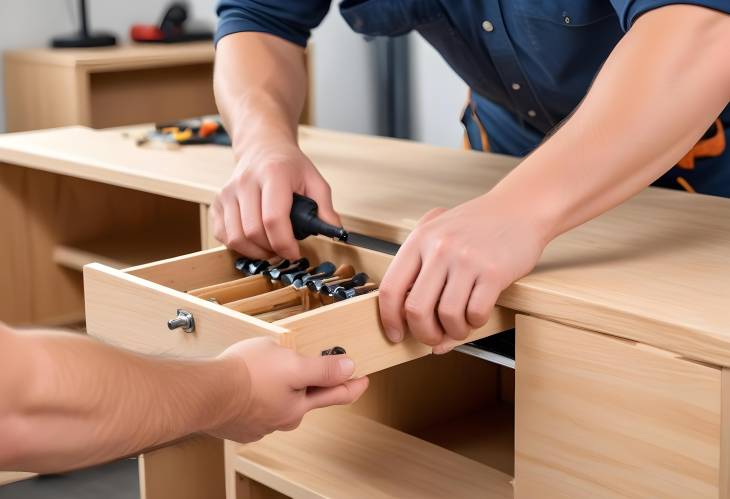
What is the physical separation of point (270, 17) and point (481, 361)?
576 mm

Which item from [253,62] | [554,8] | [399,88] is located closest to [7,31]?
[399,88]

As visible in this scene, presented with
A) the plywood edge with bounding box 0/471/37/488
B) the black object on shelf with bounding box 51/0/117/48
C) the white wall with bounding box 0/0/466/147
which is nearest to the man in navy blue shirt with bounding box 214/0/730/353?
the plywood edge with bounding box 0/471/37/488

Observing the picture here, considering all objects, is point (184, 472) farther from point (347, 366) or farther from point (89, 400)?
point (89, 400)

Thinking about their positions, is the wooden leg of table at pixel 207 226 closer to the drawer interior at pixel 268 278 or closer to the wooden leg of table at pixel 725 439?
the drawer interior at pixel 268 278

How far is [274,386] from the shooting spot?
894 mm

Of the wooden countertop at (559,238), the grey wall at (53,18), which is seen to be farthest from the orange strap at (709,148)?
the grey wall at (53,18)

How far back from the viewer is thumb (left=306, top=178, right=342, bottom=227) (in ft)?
4.06

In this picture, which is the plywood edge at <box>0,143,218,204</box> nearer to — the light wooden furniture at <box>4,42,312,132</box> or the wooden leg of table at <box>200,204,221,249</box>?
the wooden leg of table at <box>200,204,221,249</box>

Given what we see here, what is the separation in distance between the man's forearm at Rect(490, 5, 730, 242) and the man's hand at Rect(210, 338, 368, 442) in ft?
0.84

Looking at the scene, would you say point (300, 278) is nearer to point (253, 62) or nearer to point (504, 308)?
point (504, 308)

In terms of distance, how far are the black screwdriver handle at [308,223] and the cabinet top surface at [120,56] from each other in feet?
6.63

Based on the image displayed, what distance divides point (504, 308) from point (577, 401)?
0.39 ft

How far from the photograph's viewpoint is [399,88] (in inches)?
162

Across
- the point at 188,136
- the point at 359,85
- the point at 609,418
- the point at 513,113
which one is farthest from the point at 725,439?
the point at 359,85
